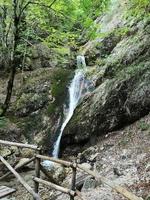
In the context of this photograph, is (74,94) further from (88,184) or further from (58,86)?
(88,184)

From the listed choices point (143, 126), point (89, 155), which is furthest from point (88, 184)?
point (143, 126)

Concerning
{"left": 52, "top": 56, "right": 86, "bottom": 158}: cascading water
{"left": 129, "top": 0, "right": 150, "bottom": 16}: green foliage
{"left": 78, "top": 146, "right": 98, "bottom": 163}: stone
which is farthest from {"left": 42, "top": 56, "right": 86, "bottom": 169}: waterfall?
{"left": 129, "top": 0, "right": 150, "bottom": 16}: green foliage

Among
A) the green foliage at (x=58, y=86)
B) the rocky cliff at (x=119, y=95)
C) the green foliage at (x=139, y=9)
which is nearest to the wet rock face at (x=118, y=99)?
the rocky cliff at (x=119, y=95)

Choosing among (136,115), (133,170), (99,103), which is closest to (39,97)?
(99,103)

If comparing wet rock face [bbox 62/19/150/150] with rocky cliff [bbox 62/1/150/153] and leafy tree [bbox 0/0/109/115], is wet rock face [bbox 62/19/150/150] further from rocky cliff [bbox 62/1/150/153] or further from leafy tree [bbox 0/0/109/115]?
leafy tree [bbox 0/0/109/115]

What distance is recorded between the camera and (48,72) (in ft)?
60.4

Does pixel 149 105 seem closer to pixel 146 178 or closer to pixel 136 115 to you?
pixel 136 115

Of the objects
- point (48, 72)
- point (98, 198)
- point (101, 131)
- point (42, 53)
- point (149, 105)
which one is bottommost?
point (98, 198)

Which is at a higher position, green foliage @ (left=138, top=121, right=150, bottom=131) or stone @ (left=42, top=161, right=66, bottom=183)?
green foliage @ (left=138, top=121, right=150, bottom=131)

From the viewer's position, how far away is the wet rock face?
1181 cm

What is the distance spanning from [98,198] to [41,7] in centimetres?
793

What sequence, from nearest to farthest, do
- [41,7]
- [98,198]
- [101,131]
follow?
[98,198] → [101,131] → [41,7]

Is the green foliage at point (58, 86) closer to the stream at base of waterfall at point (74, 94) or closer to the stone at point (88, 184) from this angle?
the stream at base of waterfall at point (74, 94)

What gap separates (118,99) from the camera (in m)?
12.3
